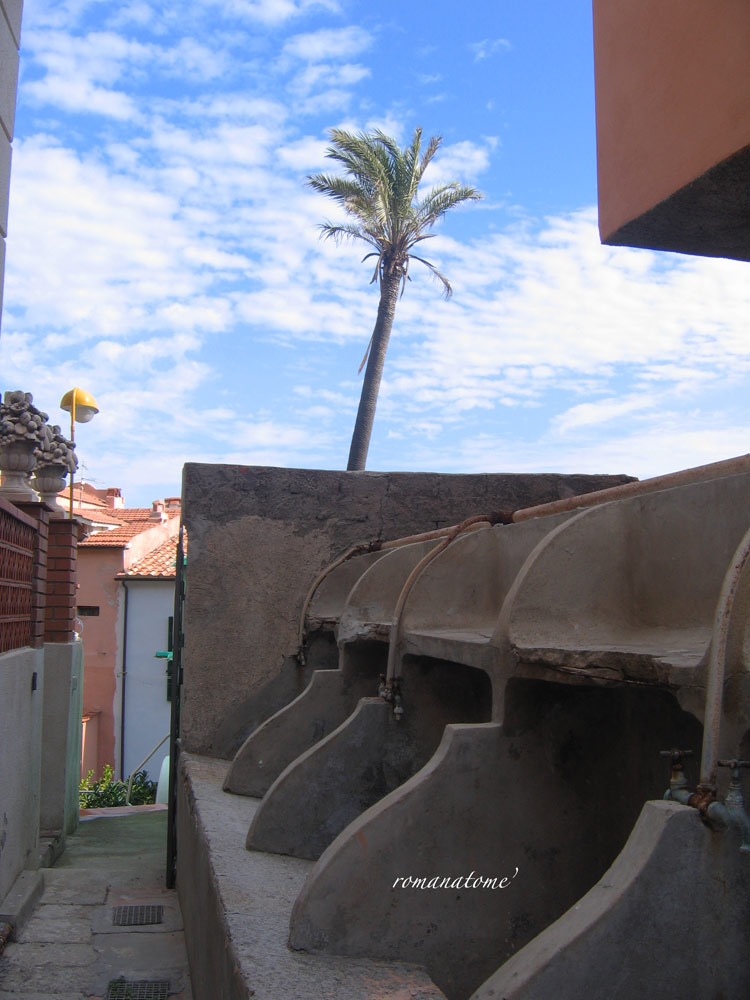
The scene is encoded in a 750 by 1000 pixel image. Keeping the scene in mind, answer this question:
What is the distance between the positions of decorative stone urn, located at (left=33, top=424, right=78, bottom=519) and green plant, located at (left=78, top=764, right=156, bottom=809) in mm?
7491

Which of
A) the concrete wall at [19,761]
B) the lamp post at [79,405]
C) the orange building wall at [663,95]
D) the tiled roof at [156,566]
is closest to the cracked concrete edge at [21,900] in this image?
the concrete wall at [19,761]

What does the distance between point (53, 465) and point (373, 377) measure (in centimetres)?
730

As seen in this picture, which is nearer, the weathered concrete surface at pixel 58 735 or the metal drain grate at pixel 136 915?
the metal drain grate at pixel 136 915

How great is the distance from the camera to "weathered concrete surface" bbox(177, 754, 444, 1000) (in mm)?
2451

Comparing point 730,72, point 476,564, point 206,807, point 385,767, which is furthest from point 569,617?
point 206,807

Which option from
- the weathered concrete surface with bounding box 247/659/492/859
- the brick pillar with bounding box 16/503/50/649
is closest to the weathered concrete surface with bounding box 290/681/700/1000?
the weathered concrete surface with bounding box 247/659/492/859

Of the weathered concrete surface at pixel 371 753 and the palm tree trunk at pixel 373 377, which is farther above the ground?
the palm tree trunk at pixel 373 377

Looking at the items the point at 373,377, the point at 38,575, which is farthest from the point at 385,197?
the point at 38,575

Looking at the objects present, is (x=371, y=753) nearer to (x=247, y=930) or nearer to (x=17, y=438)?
(x=247, y=930)

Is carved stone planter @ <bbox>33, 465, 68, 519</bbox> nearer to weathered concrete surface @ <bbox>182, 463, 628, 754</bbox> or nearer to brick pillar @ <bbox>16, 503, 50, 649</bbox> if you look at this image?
brick pillar @ <bbox>16, 503, 50, 649</bbox>

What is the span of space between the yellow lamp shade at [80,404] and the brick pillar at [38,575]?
5.72 meters

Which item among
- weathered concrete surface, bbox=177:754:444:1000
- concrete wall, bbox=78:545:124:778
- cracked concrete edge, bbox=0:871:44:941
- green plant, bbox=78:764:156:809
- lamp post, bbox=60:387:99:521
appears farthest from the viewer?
concrete wall, bbox=78:545:124:778

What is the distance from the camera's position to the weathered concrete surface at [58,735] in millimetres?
8758

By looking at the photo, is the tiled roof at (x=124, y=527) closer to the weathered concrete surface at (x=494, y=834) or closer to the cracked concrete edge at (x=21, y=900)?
the cracked concrete edge at (x=21, y=900)
